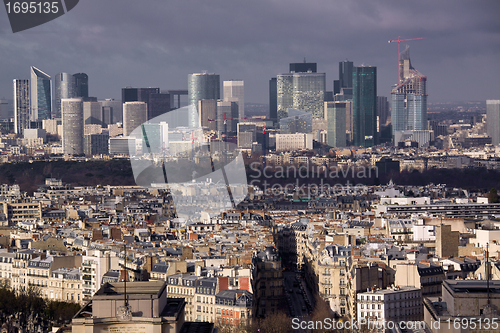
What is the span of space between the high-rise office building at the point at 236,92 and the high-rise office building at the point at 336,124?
1323 centimetres

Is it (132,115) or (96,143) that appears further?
(132,115)

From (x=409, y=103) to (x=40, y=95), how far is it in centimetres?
4561

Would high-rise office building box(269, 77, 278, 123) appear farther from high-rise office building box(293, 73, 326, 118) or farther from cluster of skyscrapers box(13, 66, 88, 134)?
cluster of skyscrapers box(13, 66, 88, 134)

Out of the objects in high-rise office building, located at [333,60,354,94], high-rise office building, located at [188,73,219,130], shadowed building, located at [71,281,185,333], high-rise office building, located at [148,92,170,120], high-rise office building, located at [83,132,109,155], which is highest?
high-rise office building, located at [333,60,354,94]

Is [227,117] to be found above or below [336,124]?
above

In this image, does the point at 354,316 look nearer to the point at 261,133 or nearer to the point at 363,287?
the point at 363,287

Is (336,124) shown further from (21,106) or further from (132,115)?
(21,106)

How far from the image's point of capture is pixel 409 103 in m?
117

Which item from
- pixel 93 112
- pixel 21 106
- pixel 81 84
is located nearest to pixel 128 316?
pixel 21 106

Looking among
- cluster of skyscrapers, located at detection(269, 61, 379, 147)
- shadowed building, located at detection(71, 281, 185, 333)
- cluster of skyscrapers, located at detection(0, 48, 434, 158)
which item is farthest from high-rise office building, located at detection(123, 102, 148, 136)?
shadowed building, located at detection(71, 281, 185, 333)

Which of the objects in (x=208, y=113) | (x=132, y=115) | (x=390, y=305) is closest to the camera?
(x=390, y=305)

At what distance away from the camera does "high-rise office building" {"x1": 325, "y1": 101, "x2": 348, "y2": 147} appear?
10462cm

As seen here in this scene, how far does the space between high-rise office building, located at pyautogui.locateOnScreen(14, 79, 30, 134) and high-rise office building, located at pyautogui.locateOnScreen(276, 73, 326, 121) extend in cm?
3023

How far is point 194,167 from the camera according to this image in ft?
187
